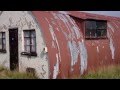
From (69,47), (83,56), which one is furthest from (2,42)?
(83,56)

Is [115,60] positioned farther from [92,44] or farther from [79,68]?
[79,68]

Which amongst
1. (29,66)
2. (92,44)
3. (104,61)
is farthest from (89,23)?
(29,66)

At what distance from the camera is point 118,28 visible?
1512 centimetres

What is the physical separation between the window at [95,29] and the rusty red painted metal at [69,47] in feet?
1.01

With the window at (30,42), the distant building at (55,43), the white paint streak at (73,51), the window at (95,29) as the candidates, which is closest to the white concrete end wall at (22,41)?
the distant building at (55,43)

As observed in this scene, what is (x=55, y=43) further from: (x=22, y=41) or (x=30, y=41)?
(x=22, y=41)

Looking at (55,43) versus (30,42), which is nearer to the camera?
(55,43)

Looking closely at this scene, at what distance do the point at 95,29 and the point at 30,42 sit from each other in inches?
149

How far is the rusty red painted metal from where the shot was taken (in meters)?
9.57

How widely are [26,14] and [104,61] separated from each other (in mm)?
4824

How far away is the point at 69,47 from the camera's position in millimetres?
10203

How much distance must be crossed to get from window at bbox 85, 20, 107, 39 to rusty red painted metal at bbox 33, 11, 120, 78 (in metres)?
0.31

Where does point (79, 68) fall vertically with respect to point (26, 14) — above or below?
below
